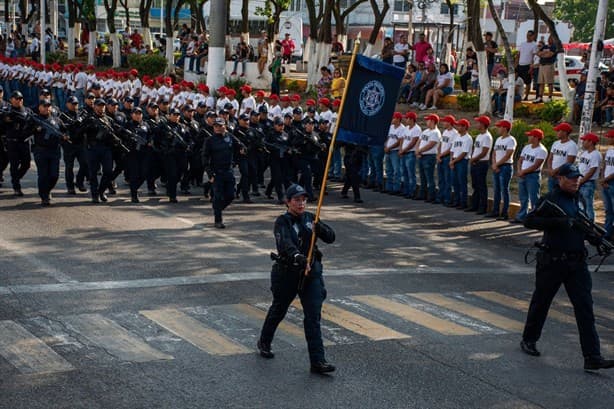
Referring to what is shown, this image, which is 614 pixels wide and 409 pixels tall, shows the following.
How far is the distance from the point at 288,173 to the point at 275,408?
41.9 ft

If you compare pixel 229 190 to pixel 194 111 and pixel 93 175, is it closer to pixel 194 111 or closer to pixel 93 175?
pixel 93 175

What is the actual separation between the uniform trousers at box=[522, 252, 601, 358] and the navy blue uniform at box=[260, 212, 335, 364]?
218 centimetres

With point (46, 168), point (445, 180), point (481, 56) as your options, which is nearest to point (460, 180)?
point (445, 180)

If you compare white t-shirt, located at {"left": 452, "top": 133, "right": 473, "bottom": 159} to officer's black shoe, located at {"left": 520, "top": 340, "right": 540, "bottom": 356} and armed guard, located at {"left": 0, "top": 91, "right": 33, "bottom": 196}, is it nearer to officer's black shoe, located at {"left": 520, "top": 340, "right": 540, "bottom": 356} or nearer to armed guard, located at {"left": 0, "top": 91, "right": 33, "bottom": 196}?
armed guard, located at {"left": 0, "top": 91, "right": 33, "bottom": 196}

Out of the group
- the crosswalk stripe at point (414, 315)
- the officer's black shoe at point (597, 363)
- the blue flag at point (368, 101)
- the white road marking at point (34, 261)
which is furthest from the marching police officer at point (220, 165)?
the officer's black shoe at point (597, 363)

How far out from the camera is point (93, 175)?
1858 cm

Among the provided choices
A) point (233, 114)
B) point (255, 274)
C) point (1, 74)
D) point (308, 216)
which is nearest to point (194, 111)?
point (233, 114)

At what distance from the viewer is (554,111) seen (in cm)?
2606

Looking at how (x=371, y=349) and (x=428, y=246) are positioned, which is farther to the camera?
(x=428, y=246)

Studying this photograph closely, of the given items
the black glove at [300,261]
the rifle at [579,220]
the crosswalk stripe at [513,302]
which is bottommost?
the crosswalk stripe at [513,302]

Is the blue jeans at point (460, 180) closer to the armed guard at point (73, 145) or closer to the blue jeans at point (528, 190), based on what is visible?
the blue jeans at point (528, 190)

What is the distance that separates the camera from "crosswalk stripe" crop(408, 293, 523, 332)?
11.1 m

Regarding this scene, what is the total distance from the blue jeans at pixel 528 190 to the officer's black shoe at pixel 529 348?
27.6ft

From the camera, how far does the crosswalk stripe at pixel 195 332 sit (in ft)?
31.6
